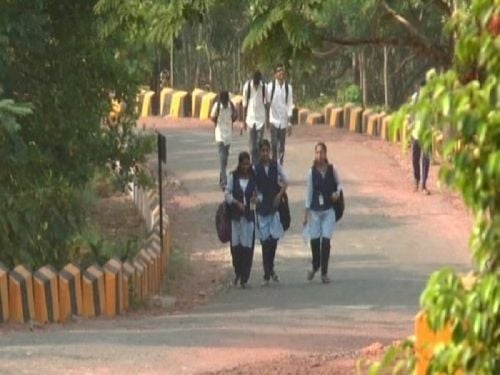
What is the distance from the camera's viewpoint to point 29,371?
11.0 m

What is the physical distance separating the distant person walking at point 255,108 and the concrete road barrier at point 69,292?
29.0ft

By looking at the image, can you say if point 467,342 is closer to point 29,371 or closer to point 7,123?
point 29,371

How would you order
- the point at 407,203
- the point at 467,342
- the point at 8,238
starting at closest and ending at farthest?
the point at 467,342 < the point at 8,238 < the point at 407,203

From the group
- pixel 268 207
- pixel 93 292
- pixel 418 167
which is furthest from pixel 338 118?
pixel 93 292

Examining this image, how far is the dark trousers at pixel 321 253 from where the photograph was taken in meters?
16.6

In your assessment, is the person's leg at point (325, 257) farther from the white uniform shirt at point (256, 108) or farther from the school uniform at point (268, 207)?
the white uniform shirt at point (256, 108)

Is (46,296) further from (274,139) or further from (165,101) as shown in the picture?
(165,101)

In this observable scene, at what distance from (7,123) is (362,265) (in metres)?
5.73

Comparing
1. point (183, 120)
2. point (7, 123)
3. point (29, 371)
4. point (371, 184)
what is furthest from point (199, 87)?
point (29, 371)

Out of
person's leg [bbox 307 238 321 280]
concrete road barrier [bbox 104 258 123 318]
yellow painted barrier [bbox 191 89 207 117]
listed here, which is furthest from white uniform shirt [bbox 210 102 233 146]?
yellow painted barrier [bbox 191 89 207 117]

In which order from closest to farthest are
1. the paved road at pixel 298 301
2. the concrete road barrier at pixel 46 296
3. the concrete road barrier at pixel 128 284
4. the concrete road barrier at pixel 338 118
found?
the paved road at pixel 298 301 < the concrete road barrier at pixel 46 296 < the concrete road barrier at pixel 128 284 < the concrete road barrier at pixel 338 118

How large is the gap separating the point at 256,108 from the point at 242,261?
23.9 ft

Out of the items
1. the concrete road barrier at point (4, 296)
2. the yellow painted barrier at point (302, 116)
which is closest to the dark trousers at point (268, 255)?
the concrete road barrier at point (4, 296)

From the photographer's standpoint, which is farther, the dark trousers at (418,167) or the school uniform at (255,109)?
the school uniform at (255,109)
